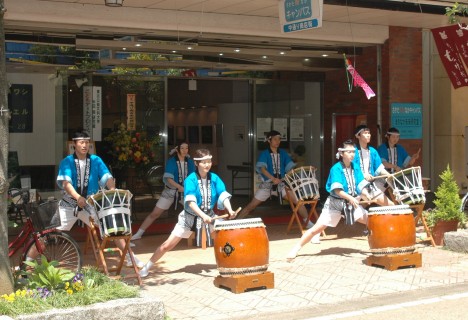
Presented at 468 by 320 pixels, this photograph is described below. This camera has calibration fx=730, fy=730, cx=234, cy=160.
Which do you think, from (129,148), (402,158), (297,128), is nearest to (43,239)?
(129,148)

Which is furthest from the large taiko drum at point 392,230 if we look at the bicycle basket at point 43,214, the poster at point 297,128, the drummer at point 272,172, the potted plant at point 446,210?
the poster at point 297,128

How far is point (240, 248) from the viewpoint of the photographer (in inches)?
339

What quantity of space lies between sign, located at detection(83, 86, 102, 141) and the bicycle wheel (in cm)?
612

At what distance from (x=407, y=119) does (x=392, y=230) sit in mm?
6582

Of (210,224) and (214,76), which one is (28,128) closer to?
(214,76)

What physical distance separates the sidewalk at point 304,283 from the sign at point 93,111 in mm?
3825

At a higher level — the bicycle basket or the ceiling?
the ceiling

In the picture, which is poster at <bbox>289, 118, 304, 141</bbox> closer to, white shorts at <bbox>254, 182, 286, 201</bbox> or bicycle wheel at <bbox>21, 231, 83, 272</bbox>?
white shorts at <bbox>254, 182, 286, 201</bbox>

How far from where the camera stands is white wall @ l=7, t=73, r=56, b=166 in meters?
14.2

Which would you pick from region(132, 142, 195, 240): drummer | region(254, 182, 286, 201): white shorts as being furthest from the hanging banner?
region(132, 142, 195, 240): drummer

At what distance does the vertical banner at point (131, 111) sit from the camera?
51.4 feet

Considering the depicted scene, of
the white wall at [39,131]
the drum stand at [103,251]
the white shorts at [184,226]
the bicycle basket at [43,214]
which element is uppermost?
the white wall at [39,131]

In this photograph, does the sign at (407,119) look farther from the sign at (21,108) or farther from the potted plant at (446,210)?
the sign at (21,108)

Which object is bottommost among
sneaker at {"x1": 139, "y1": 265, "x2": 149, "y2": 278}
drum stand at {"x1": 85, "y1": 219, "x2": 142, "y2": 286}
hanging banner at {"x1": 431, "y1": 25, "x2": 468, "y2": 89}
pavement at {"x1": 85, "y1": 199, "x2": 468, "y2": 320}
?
pavement at {"x1": 85, "y1": 199, "x2": 468, "y2": 320}
